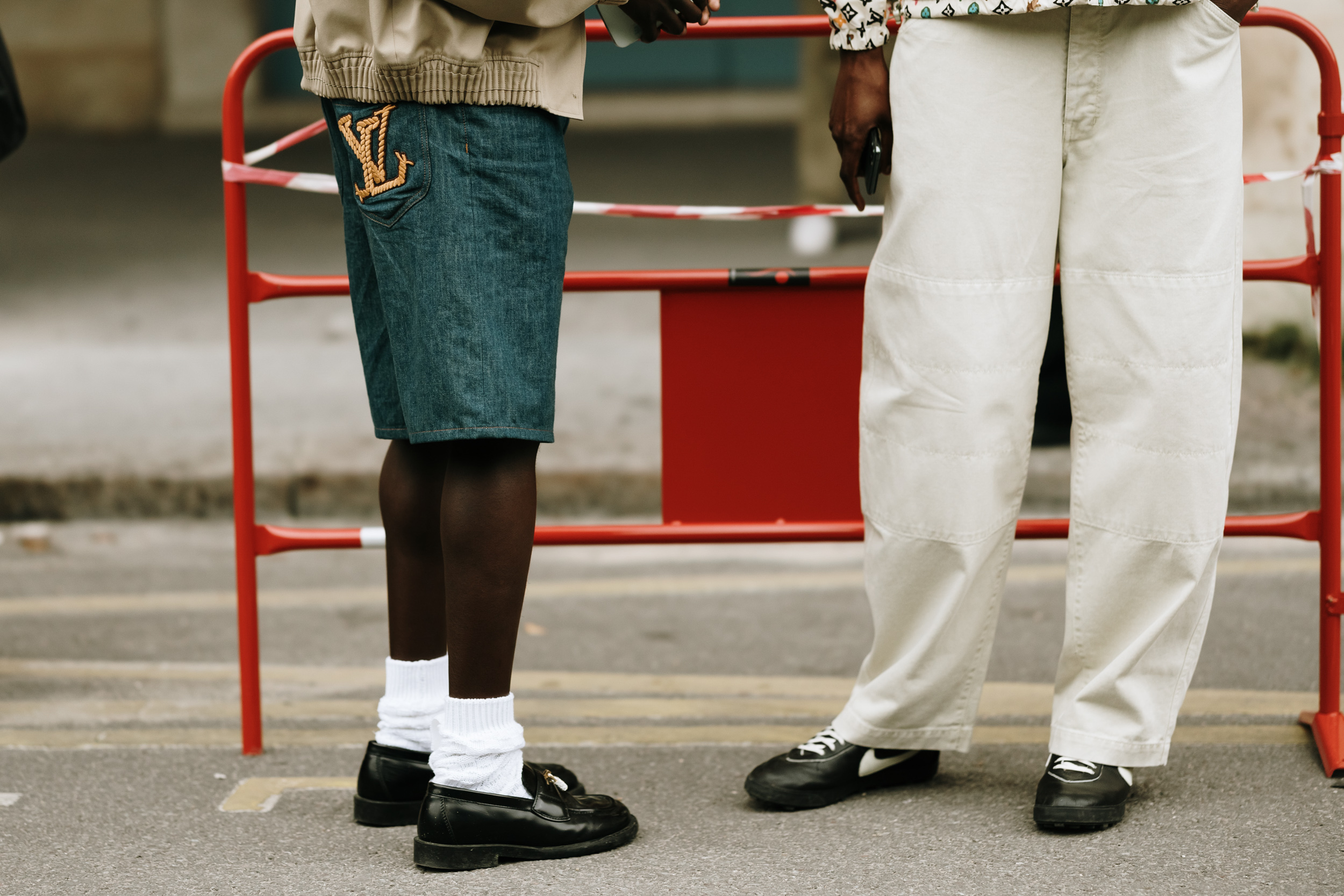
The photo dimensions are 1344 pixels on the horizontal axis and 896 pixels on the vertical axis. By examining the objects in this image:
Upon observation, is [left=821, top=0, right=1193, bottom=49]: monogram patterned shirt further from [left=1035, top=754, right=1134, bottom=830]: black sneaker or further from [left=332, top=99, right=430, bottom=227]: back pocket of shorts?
[left=1035, top=754, right=1134, bottom=830]: black sneaker

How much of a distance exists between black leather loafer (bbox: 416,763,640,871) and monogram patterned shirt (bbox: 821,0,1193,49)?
1.17 metres

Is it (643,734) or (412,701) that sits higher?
(412,701)

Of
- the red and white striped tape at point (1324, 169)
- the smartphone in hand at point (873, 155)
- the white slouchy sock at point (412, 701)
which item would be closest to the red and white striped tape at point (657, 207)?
the red and white striped tape at point (1324, 169)

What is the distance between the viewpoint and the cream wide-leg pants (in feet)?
7.04

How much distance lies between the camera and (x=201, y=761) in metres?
2.64

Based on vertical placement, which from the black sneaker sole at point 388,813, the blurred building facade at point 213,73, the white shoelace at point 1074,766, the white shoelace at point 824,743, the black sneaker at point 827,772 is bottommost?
the black sneaker sole at point 388,813

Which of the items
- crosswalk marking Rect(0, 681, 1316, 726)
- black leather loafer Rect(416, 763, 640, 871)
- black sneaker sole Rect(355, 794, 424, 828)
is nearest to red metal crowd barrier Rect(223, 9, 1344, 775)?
crosswalk marking Rect(0, 681, 1316, 726)

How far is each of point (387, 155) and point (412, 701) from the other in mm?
829

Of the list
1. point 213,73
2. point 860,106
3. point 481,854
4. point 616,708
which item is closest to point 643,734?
point 616,708

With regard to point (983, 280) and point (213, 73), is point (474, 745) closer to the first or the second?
point (983, 280)

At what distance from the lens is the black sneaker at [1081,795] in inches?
87.0

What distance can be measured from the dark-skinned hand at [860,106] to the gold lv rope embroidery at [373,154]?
0.65m

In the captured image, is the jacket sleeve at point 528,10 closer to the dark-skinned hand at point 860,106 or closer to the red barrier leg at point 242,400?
the dark-skinned hand at point 860,106

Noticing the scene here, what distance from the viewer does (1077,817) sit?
220 cm
